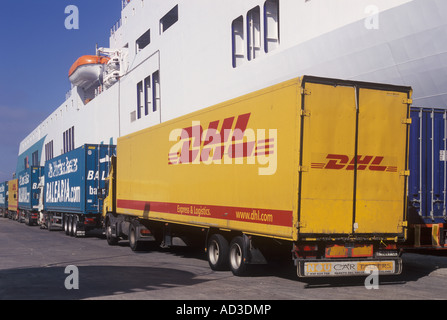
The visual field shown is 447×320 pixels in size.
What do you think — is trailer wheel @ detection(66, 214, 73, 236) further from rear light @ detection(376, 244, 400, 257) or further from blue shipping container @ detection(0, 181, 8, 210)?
blue shipping container @ detection(0, 181, 8, 210)

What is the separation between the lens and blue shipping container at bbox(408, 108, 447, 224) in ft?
40.1

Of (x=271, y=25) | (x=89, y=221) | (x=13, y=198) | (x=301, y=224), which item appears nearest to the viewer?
(x=301, y=224)

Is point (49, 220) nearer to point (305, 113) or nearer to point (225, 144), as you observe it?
point (225, 144)

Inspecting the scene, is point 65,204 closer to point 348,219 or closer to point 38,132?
point 348,219

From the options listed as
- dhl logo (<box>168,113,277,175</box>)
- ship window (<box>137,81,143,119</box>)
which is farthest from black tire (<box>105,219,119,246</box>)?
ship window (<box>137,81,143,119</box>)

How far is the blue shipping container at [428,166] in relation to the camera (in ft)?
40.1

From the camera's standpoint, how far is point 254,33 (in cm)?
2241

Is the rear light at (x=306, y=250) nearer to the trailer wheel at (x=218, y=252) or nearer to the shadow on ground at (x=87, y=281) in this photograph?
the shadow on ground at (x=87, y=281)

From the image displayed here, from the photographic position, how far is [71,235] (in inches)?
1038

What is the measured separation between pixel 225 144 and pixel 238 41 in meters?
13.1

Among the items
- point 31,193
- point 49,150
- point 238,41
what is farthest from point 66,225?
point 49,150

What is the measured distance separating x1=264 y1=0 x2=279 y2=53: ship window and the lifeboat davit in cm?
3420

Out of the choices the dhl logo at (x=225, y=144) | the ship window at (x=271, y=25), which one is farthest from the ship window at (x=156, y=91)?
the dhl logo at (x=225, y=144)

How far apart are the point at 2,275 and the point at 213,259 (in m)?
4.43
